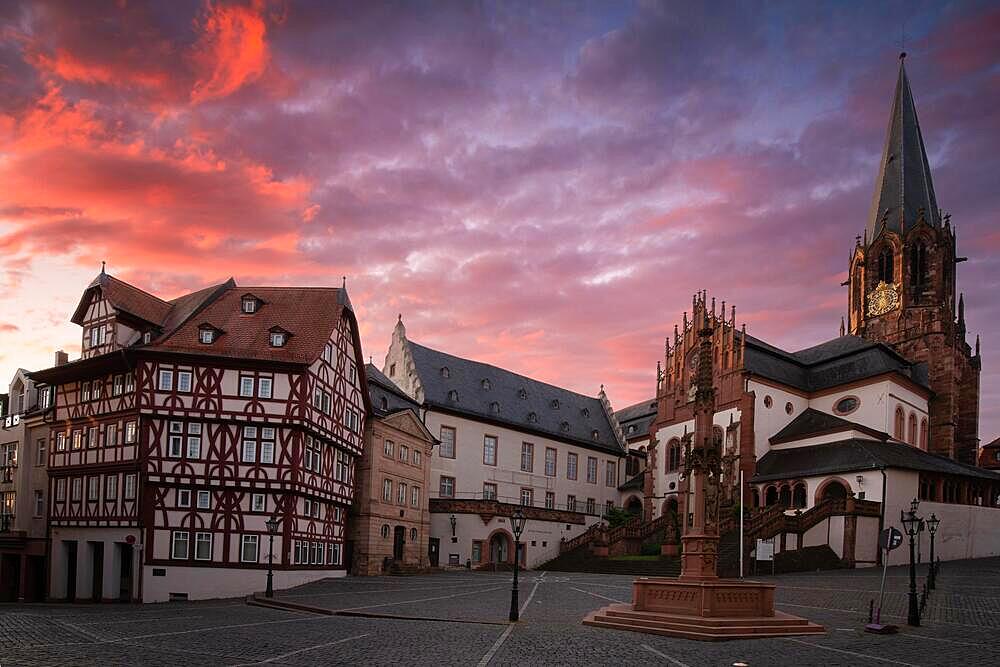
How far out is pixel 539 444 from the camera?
74.6 metres

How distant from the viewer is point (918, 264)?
85.1 metres

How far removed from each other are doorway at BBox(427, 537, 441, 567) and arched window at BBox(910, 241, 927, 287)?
168 ft

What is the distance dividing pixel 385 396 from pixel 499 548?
1382cm

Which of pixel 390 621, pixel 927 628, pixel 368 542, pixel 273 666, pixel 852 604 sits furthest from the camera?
pixel 368 542

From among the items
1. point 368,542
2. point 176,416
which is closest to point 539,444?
point 368,542

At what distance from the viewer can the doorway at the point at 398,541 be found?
5588 centimetres

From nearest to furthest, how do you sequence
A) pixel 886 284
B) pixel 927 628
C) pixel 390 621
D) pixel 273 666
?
pixel 273 666
pixel 927 628
pixel 390 621
pixel 886 284

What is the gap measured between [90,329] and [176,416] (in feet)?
29.2

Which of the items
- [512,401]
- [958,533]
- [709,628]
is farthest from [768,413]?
[709,628]

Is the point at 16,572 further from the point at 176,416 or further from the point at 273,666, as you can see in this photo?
the point at 273,666

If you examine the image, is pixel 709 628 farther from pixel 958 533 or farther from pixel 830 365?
pixel 830 365

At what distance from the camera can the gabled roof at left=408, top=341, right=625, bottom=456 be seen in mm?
69375

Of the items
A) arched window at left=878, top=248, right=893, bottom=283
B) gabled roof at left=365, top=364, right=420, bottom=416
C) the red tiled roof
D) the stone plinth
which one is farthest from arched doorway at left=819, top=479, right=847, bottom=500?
arched window at left=878, top=248, right=893, bottom=283

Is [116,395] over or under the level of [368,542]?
over
